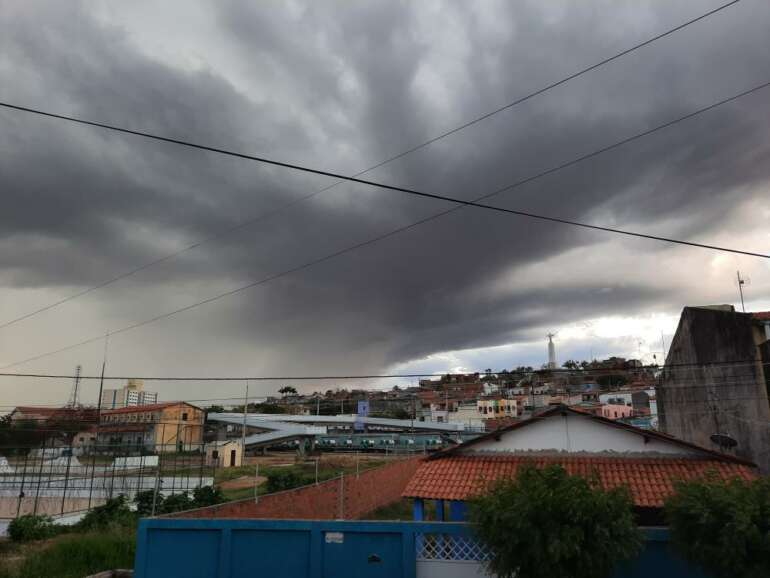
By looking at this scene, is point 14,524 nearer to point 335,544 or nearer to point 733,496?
point 335,544

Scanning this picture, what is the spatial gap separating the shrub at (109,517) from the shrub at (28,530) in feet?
3.92

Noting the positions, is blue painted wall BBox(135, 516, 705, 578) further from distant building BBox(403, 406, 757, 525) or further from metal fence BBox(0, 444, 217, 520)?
metal fence BBox(0, 444, 217, 520)

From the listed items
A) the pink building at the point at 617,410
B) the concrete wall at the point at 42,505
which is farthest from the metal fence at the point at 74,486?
the pink building at the point at 617,410

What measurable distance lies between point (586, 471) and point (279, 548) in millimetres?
7012

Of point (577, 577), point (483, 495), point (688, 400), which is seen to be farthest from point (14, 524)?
point (688, 400)

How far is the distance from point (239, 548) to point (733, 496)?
8327 millimetres

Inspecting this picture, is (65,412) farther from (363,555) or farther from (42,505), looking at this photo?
(363,555)

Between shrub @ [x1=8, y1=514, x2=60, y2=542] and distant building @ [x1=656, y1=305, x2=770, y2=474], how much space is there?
22813mm

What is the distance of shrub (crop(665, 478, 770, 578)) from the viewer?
23.8 ft

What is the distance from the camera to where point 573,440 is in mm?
13500

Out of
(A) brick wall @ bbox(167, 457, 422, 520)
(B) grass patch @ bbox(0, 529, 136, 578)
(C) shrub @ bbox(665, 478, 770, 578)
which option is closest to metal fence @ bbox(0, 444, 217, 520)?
(A) brick wall @ bbox(167, 457, 422, 520)

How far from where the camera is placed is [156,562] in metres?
10.6

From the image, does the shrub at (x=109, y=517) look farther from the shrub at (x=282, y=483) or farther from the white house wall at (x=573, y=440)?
the white house wall at (x=573, y=440)

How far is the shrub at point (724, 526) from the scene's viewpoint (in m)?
7.24
